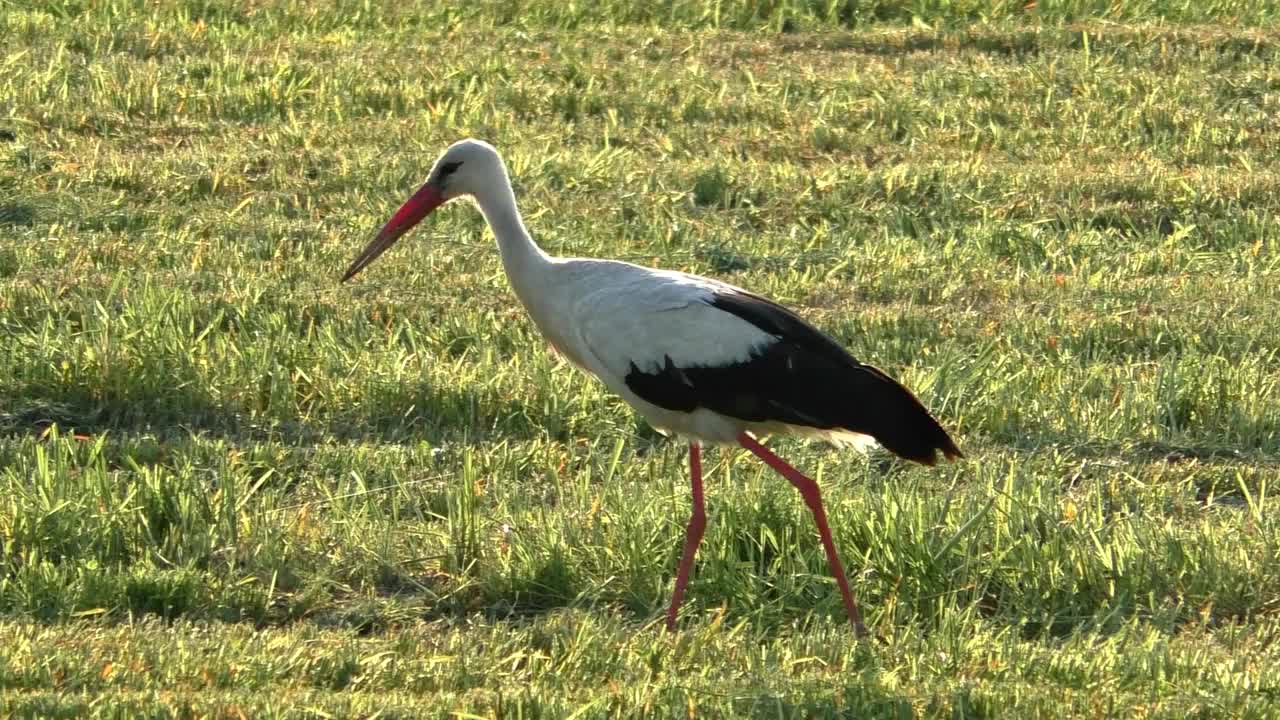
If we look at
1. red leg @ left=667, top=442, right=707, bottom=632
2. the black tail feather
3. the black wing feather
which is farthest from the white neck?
the black tail feather

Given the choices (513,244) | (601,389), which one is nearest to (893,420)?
(513,244)

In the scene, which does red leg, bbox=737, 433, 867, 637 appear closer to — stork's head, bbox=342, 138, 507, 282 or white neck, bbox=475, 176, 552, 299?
white neck, bbox=475, 176, 552, 299

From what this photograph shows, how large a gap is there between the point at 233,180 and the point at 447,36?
296 centimetres

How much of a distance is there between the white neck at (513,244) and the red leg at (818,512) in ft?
2.43

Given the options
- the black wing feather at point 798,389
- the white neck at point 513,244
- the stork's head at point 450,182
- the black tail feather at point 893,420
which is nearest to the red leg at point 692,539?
the black wing feather at point 798,389

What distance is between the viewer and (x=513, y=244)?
19.0 feet

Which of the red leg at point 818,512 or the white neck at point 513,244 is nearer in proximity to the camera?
the red leg at point 818,512

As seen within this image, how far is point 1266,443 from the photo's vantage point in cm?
628

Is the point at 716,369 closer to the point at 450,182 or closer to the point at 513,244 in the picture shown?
the point at 513,244

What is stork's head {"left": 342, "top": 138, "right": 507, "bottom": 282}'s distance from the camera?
19.6 feet

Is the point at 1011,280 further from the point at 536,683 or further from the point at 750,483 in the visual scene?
the point at 536,683

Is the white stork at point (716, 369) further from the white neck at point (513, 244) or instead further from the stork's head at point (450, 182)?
the stork's head at point (450, 182)

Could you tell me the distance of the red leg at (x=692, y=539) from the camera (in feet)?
16.7

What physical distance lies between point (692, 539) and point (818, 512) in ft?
1.10
